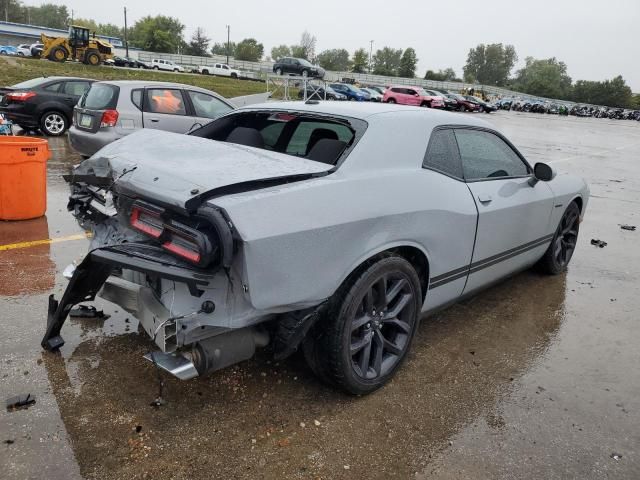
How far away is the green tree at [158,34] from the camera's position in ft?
302

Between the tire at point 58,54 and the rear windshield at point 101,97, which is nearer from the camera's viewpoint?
the rear windshield at point 101,97

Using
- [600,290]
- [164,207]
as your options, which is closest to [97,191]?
[164,207]

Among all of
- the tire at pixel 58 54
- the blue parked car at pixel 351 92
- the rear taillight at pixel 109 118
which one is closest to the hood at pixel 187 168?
the rear taillight at pixel 109 118

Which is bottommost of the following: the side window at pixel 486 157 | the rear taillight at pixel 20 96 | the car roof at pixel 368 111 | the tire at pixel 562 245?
the tire at pixel 562 245

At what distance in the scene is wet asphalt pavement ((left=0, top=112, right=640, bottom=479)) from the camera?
2455mm

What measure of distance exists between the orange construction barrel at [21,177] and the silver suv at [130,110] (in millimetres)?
2106

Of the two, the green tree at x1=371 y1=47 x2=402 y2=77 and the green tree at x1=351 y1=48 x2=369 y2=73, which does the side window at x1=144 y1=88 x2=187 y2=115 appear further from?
the green tree at x1=371 y1=47 x2=402 y2=77

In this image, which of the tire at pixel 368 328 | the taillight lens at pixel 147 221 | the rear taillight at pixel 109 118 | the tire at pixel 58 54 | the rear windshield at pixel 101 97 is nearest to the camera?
the taillight lens at pixel 147 221

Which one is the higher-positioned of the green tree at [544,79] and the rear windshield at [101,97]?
the green tree at [544,79]

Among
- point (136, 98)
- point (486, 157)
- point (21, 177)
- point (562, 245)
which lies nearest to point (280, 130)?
point (486, 157)

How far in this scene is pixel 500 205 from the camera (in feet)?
12.5

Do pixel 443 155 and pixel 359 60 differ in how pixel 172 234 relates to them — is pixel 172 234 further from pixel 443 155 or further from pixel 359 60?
pixel 359 60

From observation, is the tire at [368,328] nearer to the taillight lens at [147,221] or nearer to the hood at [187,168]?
the hood at [187,168]

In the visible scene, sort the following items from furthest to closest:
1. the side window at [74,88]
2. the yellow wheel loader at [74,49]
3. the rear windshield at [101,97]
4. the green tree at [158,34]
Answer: the green tree at [158,34]
the yellow wheel loader at [74,49]
the side window at [74,88]
the rear windshield at [101,97]
